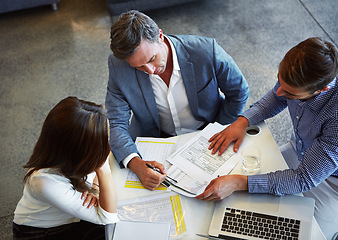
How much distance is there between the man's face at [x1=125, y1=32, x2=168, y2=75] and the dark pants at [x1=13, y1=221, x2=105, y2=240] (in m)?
0.71

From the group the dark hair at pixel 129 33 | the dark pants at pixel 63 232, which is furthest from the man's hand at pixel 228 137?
the dark pants at pixel 63 232

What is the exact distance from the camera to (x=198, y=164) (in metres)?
1.54

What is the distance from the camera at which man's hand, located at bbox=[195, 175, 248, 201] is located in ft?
4.57

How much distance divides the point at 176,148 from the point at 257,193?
1.29ft

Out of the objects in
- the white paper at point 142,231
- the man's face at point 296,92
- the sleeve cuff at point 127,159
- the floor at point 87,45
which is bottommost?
the floor at point 87,45

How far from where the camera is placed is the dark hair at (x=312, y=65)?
4.25 feet

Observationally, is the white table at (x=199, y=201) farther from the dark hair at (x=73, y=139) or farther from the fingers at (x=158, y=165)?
the dark hair at (x=73, y=139)

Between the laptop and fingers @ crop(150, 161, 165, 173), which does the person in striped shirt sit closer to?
the laptop

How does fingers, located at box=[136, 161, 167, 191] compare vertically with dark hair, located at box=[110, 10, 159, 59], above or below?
below

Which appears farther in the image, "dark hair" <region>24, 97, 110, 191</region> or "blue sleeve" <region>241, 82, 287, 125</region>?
"blue sleeve" <region>241, 82, 287, 125</region>

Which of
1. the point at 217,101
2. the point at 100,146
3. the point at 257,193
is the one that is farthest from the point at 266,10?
the point at 100,146

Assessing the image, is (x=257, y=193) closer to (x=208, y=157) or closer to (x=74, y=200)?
(x=208, y=157)

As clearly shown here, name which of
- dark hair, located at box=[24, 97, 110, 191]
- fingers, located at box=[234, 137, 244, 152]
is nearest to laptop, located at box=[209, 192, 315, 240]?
fingers, located at box=[234, 137, 244, 152]

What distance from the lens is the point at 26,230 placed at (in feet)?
5.10
